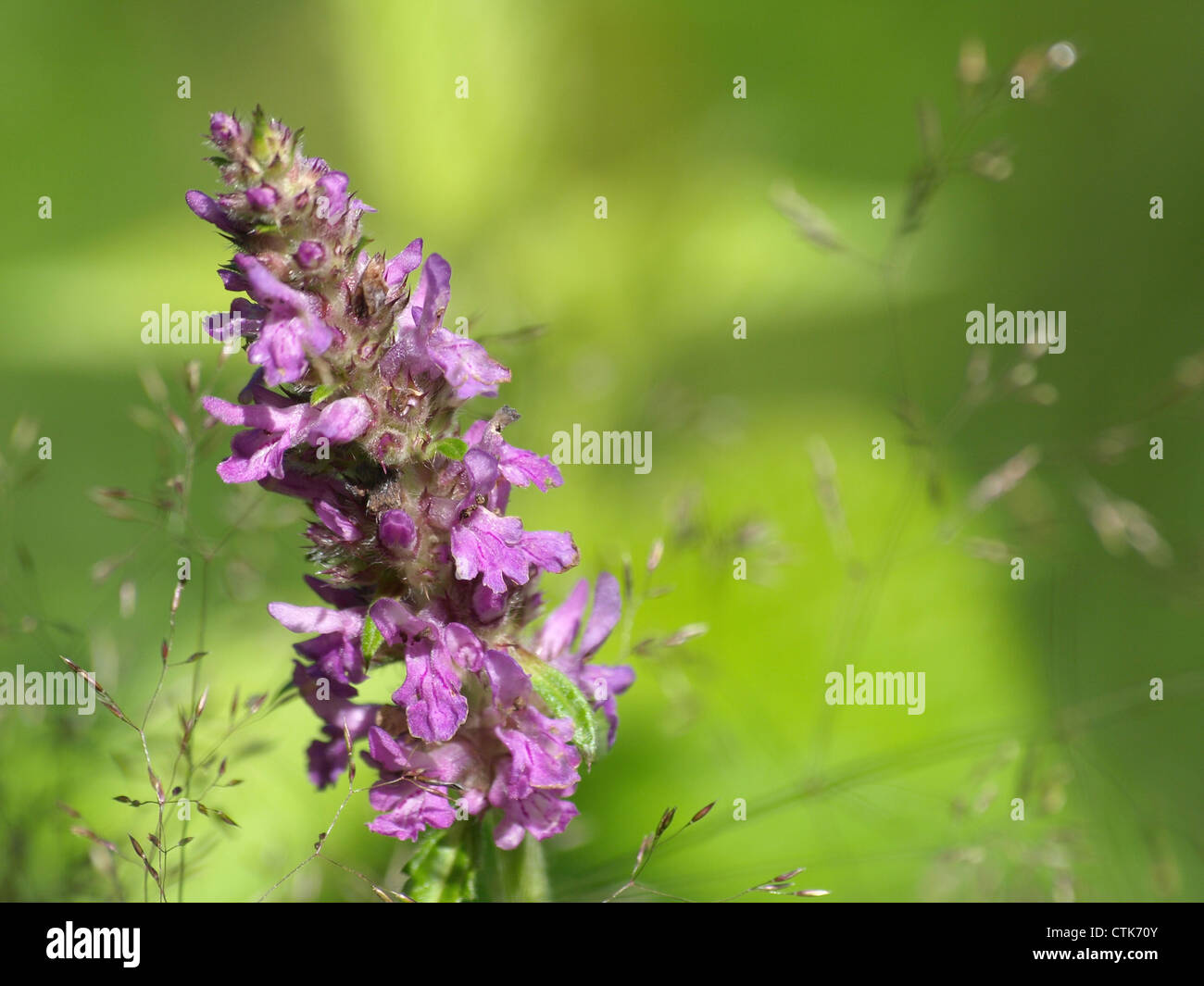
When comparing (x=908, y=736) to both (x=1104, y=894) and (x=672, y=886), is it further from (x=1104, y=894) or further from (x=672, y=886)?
(x=672, y=886)

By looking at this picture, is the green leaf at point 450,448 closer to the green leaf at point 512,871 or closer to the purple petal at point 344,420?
the purple petal at point 344,420

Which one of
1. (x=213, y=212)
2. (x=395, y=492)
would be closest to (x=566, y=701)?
(x=395, y=492)

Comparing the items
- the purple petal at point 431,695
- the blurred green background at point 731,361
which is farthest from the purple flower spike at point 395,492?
the blurred green background at point 731,361

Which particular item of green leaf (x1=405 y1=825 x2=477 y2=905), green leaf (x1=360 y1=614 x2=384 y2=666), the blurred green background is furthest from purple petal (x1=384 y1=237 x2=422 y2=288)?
the blurred green background

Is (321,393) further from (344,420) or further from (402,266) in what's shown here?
(402,266)
